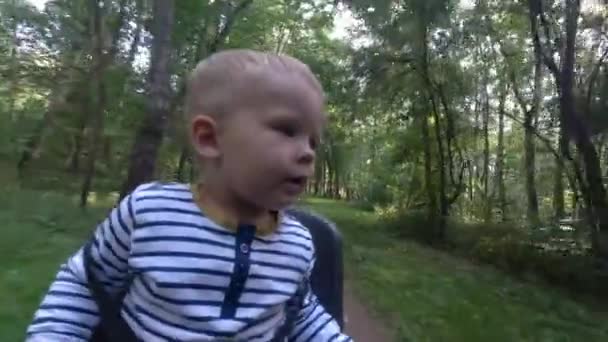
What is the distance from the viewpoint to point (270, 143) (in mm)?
1246

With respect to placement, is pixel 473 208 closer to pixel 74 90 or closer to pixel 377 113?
pixel 377 113

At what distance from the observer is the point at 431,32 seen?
17953mm

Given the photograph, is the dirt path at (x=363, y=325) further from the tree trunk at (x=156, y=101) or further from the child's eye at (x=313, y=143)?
the child's eye at (x=313, y=143)

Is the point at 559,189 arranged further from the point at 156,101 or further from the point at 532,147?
the point at 156,101

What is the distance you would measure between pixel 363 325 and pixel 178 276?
24.1 ft

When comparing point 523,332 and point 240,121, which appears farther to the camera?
point 523,332

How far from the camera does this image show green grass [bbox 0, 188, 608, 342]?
24.2ft

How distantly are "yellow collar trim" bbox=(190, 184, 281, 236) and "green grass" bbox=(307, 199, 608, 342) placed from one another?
7.03 meters

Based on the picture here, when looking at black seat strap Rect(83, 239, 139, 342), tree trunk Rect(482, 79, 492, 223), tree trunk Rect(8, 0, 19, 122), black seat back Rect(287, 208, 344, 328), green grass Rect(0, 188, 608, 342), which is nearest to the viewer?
black seat strap Rect(83, 239, 139, 342)

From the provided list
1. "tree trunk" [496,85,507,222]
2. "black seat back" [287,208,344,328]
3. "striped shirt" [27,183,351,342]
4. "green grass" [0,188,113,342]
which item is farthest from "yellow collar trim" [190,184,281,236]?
"tree trunk" [496,85,507,222]

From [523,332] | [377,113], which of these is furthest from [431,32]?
[523,332]

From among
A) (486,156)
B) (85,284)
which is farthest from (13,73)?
(486,156)

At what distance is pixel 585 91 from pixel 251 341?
13.3 metres

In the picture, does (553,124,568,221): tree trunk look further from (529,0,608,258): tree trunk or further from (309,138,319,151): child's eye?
(309,138,319,151): child's eye
